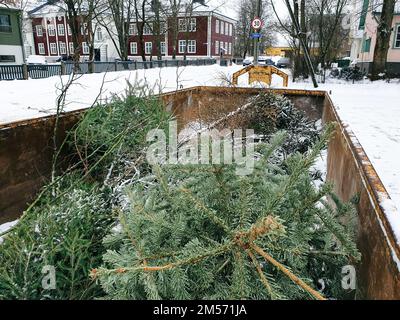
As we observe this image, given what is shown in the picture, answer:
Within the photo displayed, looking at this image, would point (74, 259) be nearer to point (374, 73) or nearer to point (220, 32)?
point (374, 73)

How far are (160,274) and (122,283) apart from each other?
180 mm

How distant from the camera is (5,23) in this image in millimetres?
30625

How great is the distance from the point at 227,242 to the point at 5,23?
35.4 meters

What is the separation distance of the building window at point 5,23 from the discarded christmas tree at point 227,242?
3443cm

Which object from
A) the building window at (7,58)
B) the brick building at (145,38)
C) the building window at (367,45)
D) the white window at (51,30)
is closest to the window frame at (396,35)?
the building window at (367,45)

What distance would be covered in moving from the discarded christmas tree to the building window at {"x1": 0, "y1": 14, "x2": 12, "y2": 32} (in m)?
34.4

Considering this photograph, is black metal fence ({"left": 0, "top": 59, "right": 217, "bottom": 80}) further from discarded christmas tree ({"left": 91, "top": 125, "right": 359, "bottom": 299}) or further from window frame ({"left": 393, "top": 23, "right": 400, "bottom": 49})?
window frame ({"left": 393, "top": 23, "right": 400, "bottom": 49})

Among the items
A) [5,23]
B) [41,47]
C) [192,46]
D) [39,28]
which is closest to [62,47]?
[41,47]

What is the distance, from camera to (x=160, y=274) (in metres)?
1.59

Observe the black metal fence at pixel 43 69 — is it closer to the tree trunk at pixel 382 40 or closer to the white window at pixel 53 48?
the tree trunk at pixel 382 40

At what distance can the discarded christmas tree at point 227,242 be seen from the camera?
1.56 meters

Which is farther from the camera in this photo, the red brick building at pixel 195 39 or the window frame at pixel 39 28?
the window frame at pixel 39 28

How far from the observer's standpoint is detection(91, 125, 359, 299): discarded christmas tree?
1.56 metres
